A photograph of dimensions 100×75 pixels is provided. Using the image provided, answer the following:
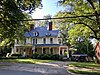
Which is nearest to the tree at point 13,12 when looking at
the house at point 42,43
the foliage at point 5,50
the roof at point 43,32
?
the house at point 42,43

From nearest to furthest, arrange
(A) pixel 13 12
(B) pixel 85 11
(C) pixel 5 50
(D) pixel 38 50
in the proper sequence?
(A) pixel 13 12 → (B) pixel 85 11 → (D) pixel 38 50 → (C) pixel 5 50

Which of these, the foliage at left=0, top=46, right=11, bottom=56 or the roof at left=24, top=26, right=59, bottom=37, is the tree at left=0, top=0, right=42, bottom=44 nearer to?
the roof at left=24, top=26, right=59, bottom=37

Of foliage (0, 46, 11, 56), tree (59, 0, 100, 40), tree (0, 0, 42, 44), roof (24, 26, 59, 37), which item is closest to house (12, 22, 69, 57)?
roof (24, 26, 59, 37)

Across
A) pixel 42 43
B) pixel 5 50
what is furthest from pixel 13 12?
pixel 5 50

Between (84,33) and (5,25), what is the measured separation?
48.6ft

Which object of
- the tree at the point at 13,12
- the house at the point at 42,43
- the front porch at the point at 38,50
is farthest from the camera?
the front porch at the point at 38,50

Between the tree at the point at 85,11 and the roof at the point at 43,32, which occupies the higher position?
the roof at the point at 43,32

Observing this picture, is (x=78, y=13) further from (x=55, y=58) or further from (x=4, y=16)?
(x=55, y=58)

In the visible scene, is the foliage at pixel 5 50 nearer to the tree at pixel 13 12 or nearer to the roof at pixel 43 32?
the roof at pixel 43 32

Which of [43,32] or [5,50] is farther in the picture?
[5,50]

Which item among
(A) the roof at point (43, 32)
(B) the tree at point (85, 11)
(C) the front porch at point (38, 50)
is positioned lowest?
(C) the front porch at point (38, 50)

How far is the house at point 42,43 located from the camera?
61.1 m

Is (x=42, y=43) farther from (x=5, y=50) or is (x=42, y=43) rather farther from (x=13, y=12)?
(x=13, y=12)

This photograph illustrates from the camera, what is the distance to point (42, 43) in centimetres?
6278
